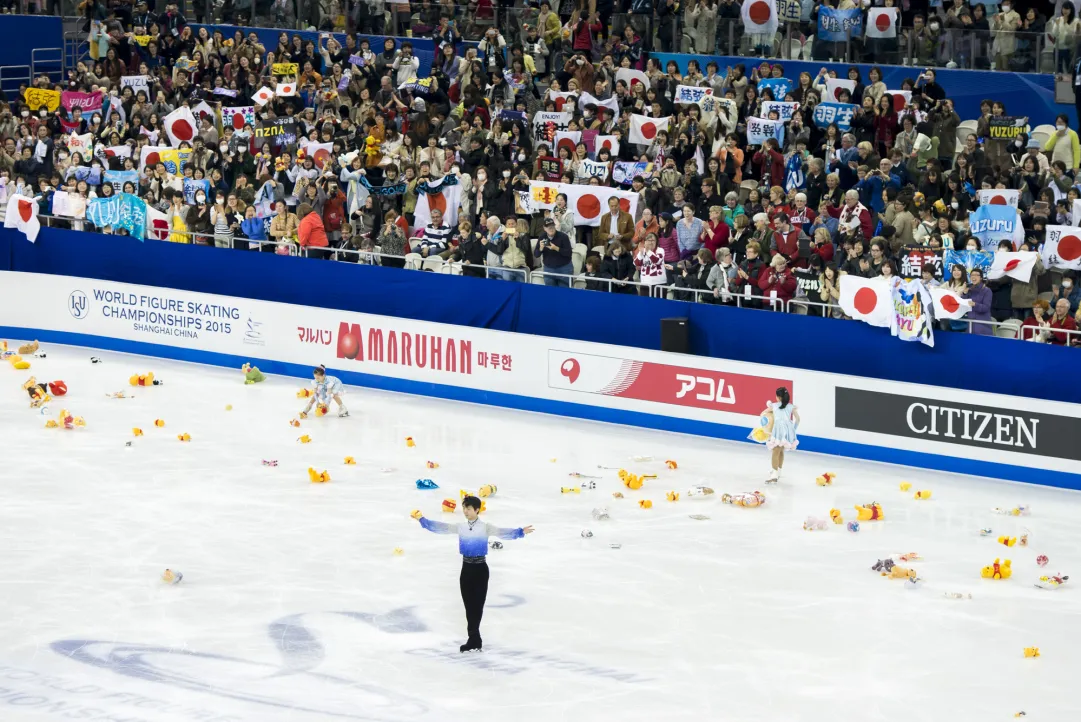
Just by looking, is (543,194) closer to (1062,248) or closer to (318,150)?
(318,150)

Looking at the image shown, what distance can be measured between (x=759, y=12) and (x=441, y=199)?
282 inches

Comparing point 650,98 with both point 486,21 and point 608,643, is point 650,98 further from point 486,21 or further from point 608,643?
point 608,643

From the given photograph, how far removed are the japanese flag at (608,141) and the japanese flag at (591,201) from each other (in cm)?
165

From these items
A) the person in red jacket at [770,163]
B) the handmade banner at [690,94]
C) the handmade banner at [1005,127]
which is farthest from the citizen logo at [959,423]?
the handmade banner at [690,94]

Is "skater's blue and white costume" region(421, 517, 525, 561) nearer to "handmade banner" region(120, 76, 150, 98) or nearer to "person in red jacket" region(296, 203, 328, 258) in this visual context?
"person in red jacket" region(296, 203, 328, 258)

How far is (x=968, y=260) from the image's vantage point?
22516 millimetres

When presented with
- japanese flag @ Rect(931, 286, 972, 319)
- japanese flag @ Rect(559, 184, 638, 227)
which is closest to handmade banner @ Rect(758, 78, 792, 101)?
japanese flag @ Rect(559, 184, 638, 227)

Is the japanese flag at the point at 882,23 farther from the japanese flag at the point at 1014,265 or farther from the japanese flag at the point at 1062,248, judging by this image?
the japanese flag at the point at 1014,265

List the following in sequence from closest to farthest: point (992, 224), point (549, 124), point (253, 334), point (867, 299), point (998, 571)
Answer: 1. point (998, 571)
2. point (867, 299)
3. point (992, 224)
4. point (253, 334)
5. point (549, 124)

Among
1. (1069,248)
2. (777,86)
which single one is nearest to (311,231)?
(777,86)

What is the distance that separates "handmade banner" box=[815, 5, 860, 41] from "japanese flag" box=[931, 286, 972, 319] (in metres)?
8.23

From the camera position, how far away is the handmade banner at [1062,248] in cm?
2233

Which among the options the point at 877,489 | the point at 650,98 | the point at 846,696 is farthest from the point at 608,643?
the point at 650,98

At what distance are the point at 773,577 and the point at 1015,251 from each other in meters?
7.04
